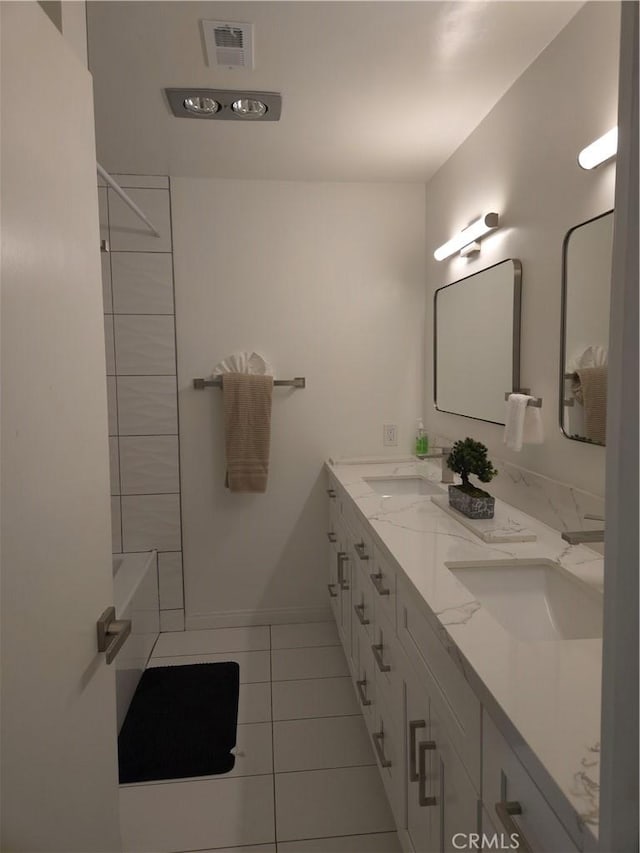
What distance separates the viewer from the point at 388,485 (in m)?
2.61

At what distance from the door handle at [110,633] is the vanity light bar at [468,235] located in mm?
1849

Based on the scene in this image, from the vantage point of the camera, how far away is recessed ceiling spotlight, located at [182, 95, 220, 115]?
202 centimetres

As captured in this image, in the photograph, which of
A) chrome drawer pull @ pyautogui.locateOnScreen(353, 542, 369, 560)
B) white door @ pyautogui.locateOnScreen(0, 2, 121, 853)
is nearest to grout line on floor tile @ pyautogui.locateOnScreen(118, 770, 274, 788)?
chrome drawer pull @ pyautogui.locateOnScreen(353, 542, 369, 560)

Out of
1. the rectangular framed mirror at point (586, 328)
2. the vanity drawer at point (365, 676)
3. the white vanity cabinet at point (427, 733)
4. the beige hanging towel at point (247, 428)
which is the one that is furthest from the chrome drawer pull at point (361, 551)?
the beige hanging towel at point (247, 428)

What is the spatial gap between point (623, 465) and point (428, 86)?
6.55 ft

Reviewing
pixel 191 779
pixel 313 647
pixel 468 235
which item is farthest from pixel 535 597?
pixel 313 647

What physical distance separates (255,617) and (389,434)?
4.23 feet

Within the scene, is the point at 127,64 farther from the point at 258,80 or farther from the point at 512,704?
the point at 512,704

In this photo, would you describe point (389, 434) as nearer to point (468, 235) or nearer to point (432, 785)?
point (468, 235)

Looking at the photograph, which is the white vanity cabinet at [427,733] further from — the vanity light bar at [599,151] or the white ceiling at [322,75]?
the white ceiling at [322,75]

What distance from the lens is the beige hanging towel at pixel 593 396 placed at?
1481 millimetres

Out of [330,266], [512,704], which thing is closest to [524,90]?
[330,266]

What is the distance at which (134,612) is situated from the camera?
8.28ft

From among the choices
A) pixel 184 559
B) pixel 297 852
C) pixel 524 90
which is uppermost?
pixel 524 90
